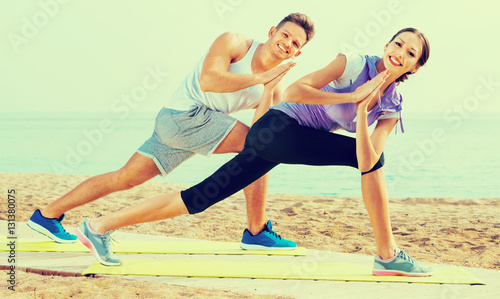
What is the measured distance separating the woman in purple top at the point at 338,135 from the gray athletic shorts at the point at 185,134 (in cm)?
40

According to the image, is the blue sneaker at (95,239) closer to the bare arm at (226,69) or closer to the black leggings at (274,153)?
the black leggings at (274,153)

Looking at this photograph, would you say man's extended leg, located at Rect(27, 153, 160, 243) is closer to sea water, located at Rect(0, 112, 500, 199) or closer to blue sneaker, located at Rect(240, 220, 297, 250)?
blue sneaker, located at Rect(240, 220, 297, 250)

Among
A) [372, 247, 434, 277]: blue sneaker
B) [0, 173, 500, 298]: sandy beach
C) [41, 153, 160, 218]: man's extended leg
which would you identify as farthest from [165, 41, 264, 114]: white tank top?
[372, 247, 434, 277]: blue sneaker

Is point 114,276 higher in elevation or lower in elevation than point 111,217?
lower

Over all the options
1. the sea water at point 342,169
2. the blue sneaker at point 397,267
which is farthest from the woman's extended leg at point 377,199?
the sea water at point 342,169

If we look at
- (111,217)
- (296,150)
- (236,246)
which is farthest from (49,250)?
(296,150)

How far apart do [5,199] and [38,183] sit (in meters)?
2.41

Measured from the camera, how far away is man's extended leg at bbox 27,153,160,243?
10.5ft

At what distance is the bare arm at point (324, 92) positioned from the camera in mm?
2510

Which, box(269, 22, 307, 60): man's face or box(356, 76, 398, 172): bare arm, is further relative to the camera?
box(269, 22, 307, 60): man's face

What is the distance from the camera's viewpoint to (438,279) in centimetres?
284

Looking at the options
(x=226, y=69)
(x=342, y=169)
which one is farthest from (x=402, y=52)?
(x=342, y=169)

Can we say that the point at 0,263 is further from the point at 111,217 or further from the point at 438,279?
the point at 438,279

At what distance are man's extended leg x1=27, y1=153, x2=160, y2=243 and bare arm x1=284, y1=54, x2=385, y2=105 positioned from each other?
3.75 ft
